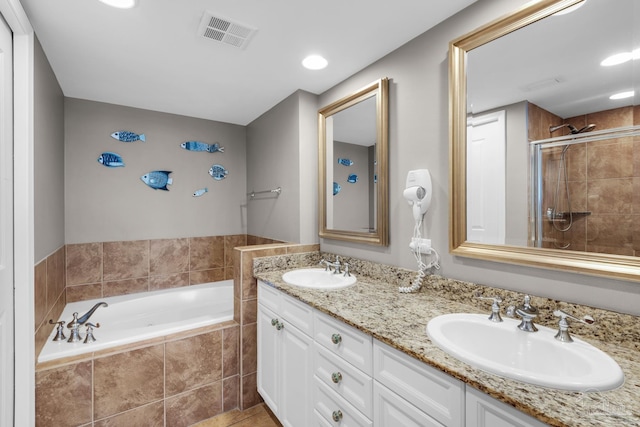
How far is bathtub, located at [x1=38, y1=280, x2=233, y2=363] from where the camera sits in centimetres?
175

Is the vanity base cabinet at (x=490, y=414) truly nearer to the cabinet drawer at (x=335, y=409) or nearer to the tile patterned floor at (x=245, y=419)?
the cabinet drawer at (x=335, y=409)

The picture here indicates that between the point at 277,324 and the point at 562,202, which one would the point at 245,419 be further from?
the point at 562,202

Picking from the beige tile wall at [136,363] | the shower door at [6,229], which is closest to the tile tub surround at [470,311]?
the beige tile wall at [136,363]

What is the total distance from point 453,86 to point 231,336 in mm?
2029

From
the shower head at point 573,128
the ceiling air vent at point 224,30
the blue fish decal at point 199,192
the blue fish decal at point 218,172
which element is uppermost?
the ceiling air vent at point 224,30

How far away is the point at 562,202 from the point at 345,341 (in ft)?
3.36

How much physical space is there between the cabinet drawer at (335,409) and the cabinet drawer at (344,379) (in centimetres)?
2

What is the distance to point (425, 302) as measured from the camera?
4.72ft

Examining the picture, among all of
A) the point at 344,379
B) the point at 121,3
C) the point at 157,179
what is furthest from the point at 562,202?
the point at 157,179

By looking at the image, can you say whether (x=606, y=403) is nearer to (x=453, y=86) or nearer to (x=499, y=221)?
(x=499, y=221)

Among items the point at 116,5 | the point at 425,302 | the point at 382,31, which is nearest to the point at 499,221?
the point at 425,302

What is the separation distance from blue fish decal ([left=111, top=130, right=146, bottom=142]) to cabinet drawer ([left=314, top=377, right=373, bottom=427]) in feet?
8.59

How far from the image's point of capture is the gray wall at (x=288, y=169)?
2414 mm

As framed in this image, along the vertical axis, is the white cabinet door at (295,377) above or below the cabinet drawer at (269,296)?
below
